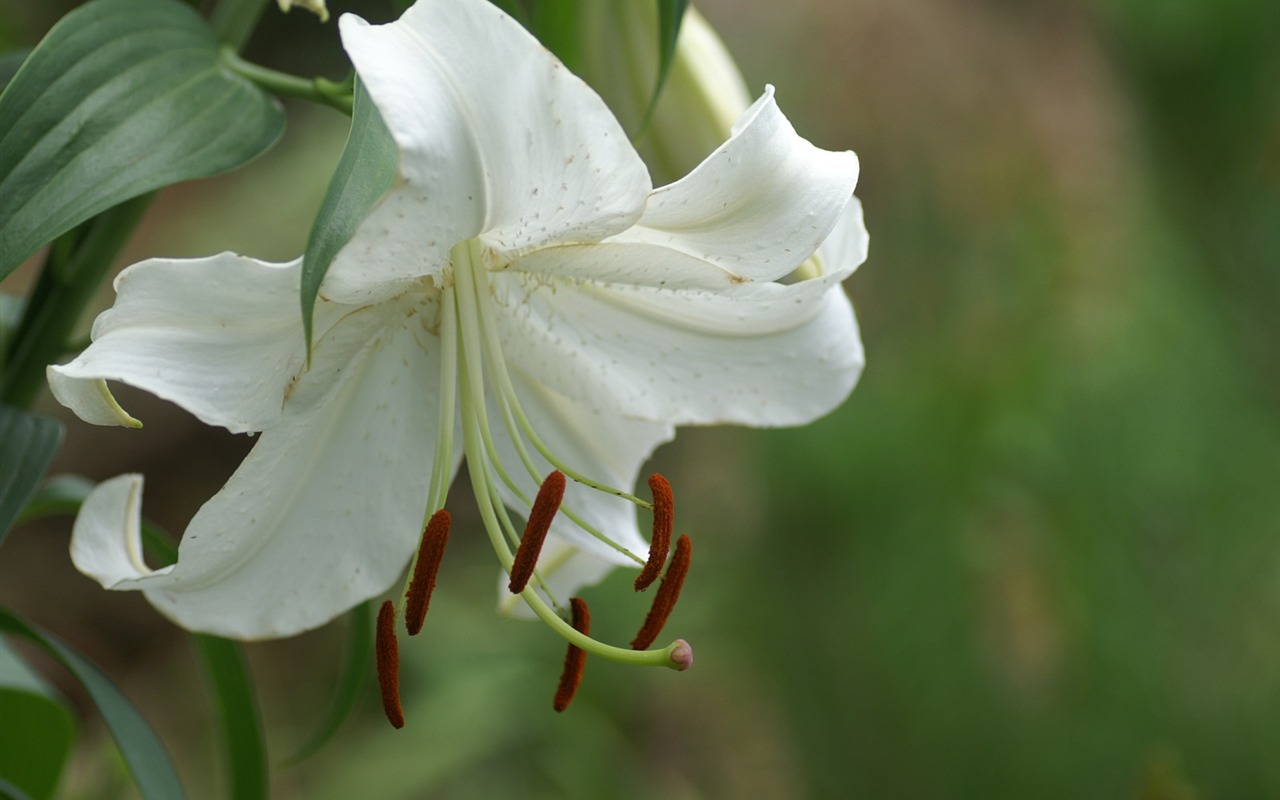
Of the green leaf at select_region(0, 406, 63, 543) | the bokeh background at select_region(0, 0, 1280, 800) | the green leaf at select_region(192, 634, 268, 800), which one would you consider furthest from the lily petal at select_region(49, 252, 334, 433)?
the bokeh background at select_region(0, 0, 1280, 800)

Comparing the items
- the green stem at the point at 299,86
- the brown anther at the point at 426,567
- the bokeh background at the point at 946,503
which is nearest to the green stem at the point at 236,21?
the green stem at the point at 299,86

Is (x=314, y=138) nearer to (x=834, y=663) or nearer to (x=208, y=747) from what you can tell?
(x=208, y=747)

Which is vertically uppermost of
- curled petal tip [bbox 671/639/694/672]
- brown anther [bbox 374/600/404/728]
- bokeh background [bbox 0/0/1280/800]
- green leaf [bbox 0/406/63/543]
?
green leaf [bbox 0/406/63/543]

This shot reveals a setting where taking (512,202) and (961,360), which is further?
(961,360)

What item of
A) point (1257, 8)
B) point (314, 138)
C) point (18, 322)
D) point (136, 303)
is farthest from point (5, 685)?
point (1257, 8)

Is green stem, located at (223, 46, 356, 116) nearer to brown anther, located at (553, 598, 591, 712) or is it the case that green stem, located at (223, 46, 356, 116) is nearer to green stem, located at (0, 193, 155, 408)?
green stem, located at (0, 193, 155, 408)
